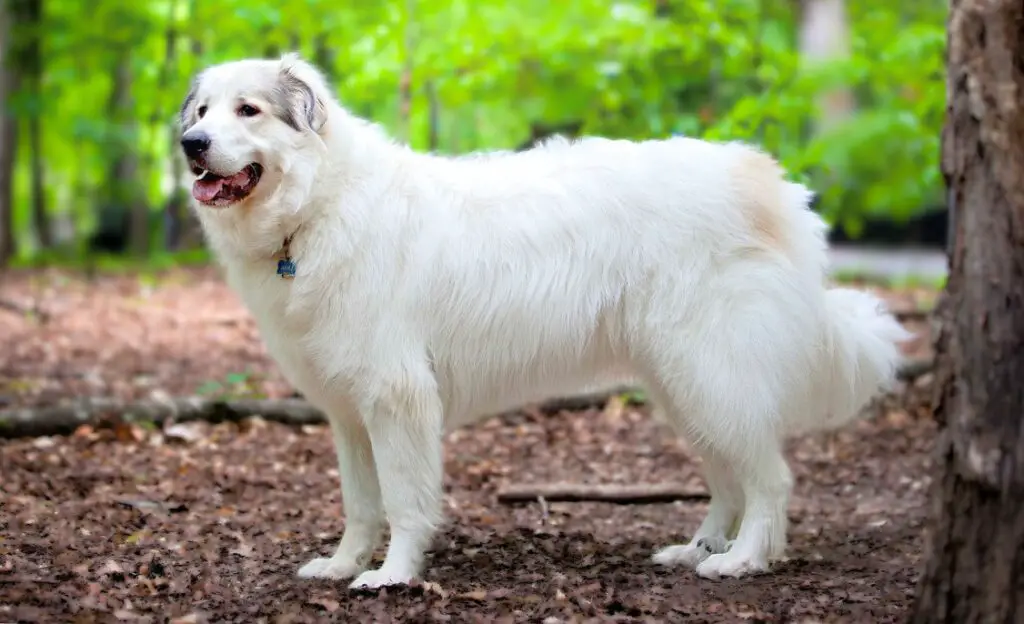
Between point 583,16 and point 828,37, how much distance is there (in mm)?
6162

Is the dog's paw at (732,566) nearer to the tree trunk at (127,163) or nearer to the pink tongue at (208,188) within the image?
the pink tongue at (208,188)

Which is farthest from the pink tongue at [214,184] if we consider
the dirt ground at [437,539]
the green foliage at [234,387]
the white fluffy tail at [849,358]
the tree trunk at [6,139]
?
the tree trunk at [6,139]

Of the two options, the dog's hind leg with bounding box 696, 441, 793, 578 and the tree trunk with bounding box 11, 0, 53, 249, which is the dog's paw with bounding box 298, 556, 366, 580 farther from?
the tree trunk with bounding box 11, 0, 53, 249

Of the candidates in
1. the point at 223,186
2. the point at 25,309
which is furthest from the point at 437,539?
the point at 25,309

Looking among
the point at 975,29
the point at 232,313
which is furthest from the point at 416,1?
the point at 975,29

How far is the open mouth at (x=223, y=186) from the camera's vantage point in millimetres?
3658

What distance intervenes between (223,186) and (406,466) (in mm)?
1136

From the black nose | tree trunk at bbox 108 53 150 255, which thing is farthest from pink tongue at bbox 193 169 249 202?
tree trunk at bbox 108 53 150 255

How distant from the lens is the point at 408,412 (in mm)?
3697

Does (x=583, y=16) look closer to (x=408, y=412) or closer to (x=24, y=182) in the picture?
(x=408, y=412)

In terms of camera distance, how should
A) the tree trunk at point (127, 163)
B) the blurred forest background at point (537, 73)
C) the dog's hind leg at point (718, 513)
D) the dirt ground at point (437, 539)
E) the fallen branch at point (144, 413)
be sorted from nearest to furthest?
the dirt ground at point (437, 539)
the dog's hind leg at point (718, 513)
the fallen branch at point (144, 413)
the blurred forest background at point (537, 73)
the tree trunk at point (127, 163)

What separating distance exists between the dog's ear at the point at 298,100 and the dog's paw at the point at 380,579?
1536 mm

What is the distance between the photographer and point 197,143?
3.56 m

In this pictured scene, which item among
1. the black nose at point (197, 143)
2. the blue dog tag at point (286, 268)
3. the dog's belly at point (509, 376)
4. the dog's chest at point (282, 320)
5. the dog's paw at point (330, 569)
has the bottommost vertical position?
the dog's paw at point (330, 569)
